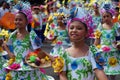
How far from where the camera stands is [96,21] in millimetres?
Answer: 13125

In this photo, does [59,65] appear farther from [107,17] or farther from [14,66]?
[107,17]

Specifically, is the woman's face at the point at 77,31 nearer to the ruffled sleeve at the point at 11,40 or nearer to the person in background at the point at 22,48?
the person in background at the point at 22,48

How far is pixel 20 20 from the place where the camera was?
616cm

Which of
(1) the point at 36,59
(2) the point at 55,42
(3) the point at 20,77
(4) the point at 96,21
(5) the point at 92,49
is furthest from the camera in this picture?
(4) the point at 96,21

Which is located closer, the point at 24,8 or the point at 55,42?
the point at 24,8

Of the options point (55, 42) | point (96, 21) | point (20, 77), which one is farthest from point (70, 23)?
point (96, 21)

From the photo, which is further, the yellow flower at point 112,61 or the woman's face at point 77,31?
the yellow flower at point 112,61

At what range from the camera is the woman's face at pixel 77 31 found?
4.12 m

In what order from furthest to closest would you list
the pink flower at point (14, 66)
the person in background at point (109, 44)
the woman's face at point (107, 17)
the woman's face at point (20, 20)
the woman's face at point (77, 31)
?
the person in background at point (109, 44)
the woman's face at point (107, 17)
the woman's face at point (20, 20)
the pink flower at point (14, 66)
the woman's face at point (77, 31)

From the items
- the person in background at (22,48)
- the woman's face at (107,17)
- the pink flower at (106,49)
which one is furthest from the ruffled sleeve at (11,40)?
the pink flower at (106,49)

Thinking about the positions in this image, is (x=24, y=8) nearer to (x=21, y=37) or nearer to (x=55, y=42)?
(x=21, y=37)

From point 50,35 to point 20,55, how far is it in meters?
3.46

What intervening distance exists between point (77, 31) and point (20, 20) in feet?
7.21

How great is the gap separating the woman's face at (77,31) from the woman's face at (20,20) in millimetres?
2086
